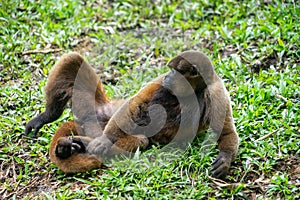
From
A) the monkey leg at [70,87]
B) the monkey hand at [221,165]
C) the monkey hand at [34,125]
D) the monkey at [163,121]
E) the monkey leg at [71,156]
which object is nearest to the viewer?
the monkey hand at [221,165]

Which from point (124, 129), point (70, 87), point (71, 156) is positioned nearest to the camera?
point (71, 156)

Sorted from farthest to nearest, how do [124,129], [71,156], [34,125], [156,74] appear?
[156,74]
[34,125]
[124,129]
[71,156]

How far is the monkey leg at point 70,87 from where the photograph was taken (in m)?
5.97

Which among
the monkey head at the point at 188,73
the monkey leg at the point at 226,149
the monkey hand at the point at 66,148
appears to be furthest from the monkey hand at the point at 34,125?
the monkey leg at the point at 226,149

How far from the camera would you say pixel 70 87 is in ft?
19.7

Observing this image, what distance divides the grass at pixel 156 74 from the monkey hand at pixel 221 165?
3.4 inches

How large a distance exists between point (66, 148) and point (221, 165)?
5.58 feet

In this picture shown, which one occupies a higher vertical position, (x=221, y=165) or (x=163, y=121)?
(x=163, y=121)

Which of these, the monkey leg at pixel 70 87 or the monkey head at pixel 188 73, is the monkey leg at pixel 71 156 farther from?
the monkey head at pixel 188 73

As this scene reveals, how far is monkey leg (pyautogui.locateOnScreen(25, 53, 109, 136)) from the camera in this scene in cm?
597

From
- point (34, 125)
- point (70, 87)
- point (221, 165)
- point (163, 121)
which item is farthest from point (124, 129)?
point (34, 125)

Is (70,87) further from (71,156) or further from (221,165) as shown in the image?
(221,165)

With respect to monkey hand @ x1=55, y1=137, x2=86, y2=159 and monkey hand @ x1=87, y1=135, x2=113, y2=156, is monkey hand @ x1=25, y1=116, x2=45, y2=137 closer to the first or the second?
monkey hand @ x1=55, y1=137, x2=86, y2=159

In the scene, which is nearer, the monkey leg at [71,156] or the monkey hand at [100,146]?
the monkey leg at [71,156]
